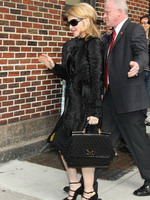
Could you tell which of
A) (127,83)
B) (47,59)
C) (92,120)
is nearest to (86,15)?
(47,59)

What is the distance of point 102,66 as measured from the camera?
3.68 metres

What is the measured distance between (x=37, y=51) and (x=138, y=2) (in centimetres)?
339

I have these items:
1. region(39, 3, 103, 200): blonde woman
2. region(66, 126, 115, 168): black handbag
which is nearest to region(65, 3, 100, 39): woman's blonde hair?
region(39, 3, 103, 200): blonde woman

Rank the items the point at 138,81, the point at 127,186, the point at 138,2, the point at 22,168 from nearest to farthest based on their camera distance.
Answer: the point at 138,81, the point at 127,186, the point at 22,168, the point at 138,2

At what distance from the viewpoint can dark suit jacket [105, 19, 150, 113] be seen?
12.6 ft

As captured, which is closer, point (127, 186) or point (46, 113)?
point (127, 186)

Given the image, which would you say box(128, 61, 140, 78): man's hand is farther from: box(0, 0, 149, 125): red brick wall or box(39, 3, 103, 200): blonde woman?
box(0, 0, 149, 125): red brick wall

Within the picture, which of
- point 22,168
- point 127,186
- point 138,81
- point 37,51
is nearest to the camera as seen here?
point 138,81

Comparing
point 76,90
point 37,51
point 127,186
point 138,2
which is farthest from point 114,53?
point 138,2

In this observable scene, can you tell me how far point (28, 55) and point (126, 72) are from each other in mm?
2023

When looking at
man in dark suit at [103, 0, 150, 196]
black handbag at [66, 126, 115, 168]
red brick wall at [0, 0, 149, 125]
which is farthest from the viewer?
red brick wall at [0, 0, 149, 125]

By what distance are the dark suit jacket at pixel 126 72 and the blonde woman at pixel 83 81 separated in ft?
0.90

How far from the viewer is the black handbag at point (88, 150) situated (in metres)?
3.49

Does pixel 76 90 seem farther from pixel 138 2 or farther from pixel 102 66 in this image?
pixel 138 2
